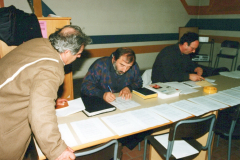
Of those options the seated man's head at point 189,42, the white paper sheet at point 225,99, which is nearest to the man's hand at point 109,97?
the white paper sheet at point 225,99

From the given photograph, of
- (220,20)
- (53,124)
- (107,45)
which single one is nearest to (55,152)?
(53,124)

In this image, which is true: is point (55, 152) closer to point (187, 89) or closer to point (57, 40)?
point (57, 40)

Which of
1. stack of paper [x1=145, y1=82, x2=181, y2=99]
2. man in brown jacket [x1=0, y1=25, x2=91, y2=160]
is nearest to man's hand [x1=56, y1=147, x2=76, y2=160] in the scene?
man in brown jacket [x1=0, y1=25, x2=91, y2=160]

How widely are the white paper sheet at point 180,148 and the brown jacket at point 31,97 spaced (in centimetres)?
106

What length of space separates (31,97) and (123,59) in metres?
1.36

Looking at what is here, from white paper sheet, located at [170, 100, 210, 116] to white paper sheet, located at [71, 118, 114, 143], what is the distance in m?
0.86

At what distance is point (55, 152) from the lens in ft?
3.54

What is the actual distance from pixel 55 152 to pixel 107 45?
4.01 m

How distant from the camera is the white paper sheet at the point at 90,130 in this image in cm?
137

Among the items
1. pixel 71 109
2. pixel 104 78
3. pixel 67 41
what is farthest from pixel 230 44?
pixel 67 41

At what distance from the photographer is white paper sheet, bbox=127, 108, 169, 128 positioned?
1.60m

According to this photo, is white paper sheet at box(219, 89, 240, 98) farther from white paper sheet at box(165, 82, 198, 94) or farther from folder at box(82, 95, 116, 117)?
folder at box(82, 95, 116, 117)

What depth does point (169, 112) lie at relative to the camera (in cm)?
182

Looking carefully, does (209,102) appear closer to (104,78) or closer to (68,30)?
(104,78)
